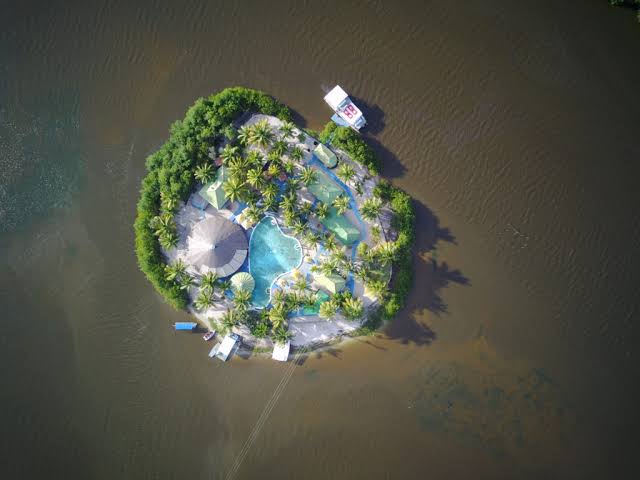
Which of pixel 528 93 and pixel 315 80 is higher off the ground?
pixel 528 93

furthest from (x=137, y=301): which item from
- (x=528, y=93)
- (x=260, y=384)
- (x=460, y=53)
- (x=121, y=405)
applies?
(x=528, y=93)

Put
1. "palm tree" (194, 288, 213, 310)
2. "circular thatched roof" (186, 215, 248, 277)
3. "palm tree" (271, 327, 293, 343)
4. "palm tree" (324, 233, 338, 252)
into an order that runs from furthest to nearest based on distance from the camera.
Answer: "palm tree" (271, 327, 293, 343), "palm tree" (324, 233, 338, 252), "palm tree" (194, 288, 213, 310), "circular thatched roof" (186, 215, 248, 277)

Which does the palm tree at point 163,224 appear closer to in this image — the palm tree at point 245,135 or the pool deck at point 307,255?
the pool deck at point 307,255

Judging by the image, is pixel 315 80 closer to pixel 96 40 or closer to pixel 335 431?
pixel 96 40

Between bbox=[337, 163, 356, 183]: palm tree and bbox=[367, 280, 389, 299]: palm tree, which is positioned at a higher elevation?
bbox=[337, 163, 356, 183]: palm tree

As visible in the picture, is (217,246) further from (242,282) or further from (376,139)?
(376,139)

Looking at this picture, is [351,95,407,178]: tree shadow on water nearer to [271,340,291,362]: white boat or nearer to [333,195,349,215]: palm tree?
[333,195,349,215]: palm tree

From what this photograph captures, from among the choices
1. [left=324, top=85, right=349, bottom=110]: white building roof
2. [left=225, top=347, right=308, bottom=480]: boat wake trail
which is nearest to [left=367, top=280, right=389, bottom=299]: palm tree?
[left=225, top=347, right=308, bottom=480]: boat wake trail

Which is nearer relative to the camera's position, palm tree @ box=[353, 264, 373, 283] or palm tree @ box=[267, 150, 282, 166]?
palm tree @ box=[267, 150, 282, 166]
